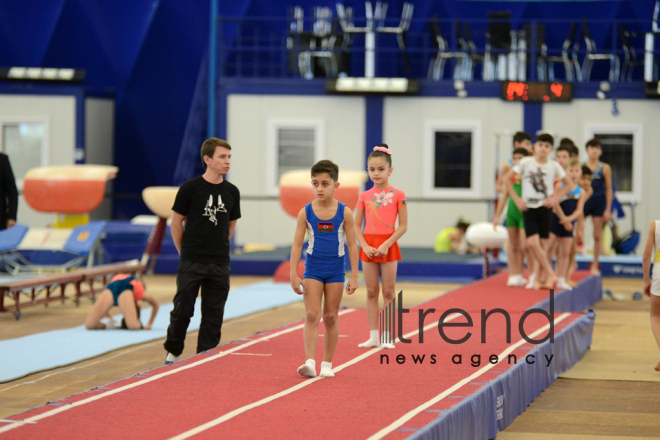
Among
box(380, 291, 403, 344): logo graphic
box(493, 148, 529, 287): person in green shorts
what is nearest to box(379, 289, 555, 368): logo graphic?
box(380, 291, 403, 344): logo graphic

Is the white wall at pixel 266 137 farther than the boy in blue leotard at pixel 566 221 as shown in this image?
Yes

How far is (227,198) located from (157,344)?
6.77 ft

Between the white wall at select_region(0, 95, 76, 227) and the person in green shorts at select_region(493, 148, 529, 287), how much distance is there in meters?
11.4

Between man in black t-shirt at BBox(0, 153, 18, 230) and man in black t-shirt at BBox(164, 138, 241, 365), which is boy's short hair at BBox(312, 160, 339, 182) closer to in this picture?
man in black t-shirt at BBox(164, 138, 241, 365)

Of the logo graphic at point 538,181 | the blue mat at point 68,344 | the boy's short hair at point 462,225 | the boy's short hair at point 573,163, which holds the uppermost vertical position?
the boy's short hair at point 573,163

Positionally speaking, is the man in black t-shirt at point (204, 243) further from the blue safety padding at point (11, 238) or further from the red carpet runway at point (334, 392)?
the blue safety padding at point (11, 238)

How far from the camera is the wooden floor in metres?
5.22

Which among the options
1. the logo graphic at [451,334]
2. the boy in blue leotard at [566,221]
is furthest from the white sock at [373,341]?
the boy in blue leotard at [566,221]

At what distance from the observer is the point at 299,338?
6848 millimetres

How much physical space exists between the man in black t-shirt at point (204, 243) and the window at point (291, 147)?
35.2 ft

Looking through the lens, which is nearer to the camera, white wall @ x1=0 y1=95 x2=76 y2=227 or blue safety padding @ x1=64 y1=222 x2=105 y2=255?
blue safety padding @ x1=64 y1=222 x2=105 y2=255

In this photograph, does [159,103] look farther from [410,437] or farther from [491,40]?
[410,437]

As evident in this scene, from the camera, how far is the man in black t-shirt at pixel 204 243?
20.7 feet

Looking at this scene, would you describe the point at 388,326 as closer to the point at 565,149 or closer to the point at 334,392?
the point at 334,392
